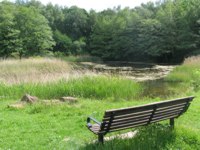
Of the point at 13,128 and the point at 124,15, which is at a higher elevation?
the point at 124,15

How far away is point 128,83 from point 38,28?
2593cm

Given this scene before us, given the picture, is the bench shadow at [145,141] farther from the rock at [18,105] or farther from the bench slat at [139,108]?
the rock at [18,105]

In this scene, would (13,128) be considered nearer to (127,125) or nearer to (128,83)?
(127,125)

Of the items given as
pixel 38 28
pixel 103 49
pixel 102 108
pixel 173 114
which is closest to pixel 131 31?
pixel 103 49

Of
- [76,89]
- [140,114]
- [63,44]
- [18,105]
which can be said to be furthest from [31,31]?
[140,114]

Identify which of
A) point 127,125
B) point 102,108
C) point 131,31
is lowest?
point 102,108

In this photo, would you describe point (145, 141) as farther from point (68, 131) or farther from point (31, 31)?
point (31, 31)

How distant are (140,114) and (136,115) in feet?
0.22

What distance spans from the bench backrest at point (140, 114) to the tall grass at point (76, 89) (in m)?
5.20

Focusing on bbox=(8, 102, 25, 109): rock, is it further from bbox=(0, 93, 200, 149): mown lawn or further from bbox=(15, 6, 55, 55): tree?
bbox=(15, 6, 55, 55): tree

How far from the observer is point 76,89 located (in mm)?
9977

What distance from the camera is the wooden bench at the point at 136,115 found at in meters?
3.64

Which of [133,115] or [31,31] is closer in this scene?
[133,115]

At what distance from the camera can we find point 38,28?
34438 mm
